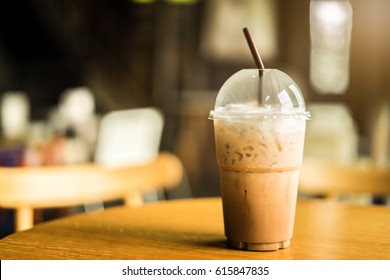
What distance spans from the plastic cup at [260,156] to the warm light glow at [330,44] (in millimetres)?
8104

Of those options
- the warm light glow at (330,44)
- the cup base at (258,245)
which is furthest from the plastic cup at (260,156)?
the warm light glow at (330,44)

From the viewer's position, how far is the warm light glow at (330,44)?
9.09m

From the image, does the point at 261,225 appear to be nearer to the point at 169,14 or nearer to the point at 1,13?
the point at 169,14

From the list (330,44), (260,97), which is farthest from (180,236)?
(330,44)

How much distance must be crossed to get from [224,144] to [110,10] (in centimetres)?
775

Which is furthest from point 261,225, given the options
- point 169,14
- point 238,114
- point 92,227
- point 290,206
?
point 169,14

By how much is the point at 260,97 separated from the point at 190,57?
756 cm

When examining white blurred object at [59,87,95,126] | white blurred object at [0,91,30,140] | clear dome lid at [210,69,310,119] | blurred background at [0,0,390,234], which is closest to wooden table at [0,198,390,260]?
clear dome lid at [210,69,310,119]

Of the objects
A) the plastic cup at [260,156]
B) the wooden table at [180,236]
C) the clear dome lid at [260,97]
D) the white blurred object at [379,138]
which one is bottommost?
the white blurred object at [379,138]

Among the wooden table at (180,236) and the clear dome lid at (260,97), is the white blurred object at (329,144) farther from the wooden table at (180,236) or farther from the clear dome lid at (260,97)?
the clear dome lid at (260,97)

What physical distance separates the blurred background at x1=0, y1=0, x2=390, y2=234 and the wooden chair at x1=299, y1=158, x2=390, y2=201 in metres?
5.06

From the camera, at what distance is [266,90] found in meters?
1.11

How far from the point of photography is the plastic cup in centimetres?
108

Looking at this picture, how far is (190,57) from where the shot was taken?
338 inches
